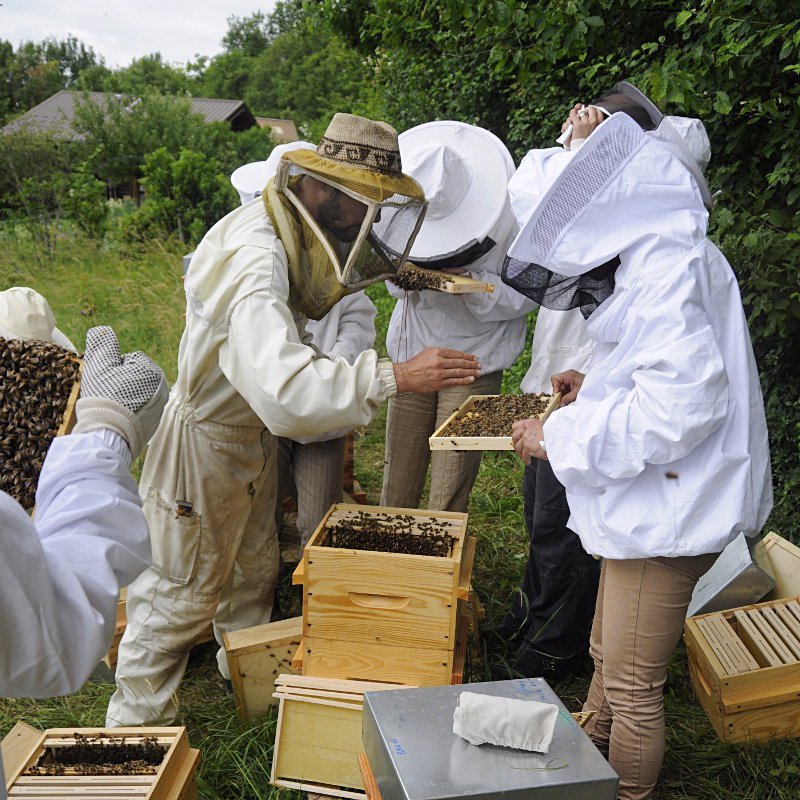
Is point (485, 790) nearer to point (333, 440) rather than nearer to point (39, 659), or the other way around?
point (39, 659)

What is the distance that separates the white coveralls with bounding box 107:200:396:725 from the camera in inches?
100

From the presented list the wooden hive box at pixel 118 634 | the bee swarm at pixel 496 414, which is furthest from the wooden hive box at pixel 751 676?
the wooden hive box at pixel 118 634

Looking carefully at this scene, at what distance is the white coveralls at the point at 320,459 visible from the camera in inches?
148

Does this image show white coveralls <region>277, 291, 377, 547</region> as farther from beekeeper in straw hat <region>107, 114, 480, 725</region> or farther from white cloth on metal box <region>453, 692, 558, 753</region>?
white cloth on metal box <region>453, 692, 558, 753</region>

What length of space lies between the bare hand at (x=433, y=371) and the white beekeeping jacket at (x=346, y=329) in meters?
1.11

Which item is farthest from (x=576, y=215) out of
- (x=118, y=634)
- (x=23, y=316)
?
(x=118, y=634)

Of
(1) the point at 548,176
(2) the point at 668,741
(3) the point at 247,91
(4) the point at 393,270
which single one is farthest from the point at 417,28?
(3) the point at 247,91

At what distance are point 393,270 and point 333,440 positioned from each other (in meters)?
0.96

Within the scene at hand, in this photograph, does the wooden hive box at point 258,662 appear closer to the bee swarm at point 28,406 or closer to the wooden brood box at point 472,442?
the wooden brood box at point 472,442

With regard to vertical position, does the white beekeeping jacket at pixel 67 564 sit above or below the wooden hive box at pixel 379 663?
above

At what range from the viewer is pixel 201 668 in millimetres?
3664

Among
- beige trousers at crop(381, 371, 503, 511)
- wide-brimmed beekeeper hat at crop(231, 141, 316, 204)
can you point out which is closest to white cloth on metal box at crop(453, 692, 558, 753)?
beige trousers at crop(381, 371, 503, 511)

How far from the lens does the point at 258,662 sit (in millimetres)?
3119

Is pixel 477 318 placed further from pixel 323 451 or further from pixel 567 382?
pixel 323 451
